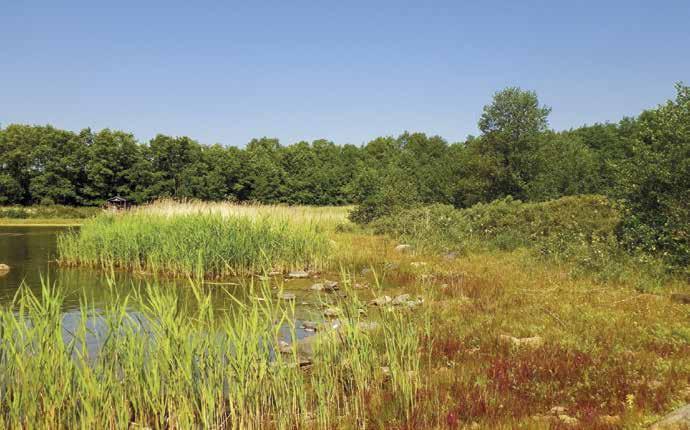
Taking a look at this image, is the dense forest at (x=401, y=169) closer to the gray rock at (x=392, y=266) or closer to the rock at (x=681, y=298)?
the rock at (x=681, y=298)

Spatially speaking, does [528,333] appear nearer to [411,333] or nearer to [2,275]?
[411,333]

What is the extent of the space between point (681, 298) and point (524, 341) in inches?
181

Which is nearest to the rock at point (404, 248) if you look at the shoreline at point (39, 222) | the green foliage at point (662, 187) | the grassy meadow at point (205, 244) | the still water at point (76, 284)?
the grassy meadow at point (205, 244)

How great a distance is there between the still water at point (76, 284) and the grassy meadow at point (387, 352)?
0.62 metres

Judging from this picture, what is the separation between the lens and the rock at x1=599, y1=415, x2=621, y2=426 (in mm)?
4625

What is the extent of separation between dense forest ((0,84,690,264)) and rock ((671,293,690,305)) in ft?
7.56

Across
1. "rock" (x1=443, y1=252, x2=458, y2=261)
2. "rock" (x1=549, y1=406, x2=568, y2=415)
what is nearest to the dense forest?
"rock" (x1=443, y1=252, x2=458, y2=261)

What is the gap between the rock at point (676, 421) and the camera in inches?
168

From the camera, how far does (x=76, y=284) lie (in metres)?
14.0

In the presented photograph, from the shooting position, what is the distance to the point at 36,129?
6594 centimetres

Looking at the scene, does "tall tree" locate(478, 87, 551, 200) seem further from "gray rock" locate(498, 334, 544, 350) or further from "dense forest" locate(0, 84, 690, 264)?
"gray rock" locate(498, 334, 544, 350)

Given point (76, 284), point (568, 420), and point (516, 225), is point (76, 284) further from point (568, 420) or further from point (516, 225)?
point (516, 225)

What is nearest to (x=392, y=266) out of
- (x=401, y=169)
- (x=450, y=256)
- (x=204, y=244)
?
(x=450, y=256)

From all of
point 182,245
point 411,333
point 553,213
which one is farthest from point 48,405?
point 553,213
